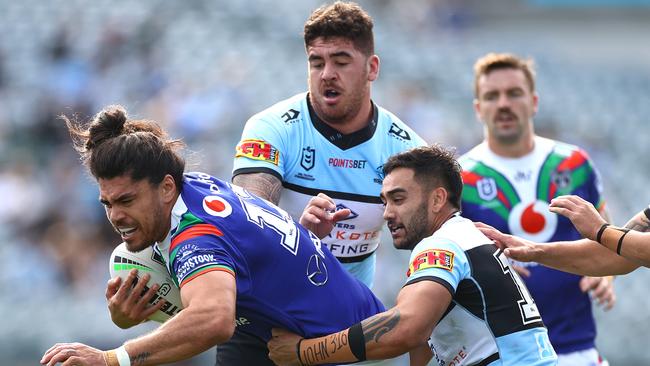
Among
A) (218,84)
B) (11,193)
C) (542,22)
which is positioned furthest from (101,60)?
(542,22)

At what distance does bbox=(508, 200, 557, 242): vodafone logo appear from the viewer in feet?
27.9

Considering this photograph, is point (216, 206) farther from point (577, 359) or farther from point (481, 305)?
point (577, 359)

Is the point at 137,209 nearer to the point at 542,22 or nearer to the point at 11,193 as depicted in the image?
the point at 11,193

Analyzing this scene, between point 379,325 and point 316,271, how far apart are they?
1.70 feet

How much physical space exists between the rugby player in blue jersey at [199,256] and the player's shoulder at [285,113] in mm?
1091

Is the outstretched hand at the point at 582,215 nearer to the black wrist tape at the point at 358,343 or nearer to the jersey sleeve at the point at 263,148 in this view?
the black wrist tape at the point at 358,343

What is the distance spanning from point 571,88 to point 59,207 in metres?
10.1

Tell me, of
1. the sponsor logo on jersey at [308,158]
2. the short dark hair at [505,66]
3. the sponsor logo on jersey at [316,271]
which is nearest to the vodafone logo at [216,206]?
the sponsor logo on jersey at [316,271]

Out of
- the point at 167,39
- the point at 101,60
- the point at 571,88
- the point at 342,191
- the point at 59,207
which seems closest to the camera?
the point at 342,191

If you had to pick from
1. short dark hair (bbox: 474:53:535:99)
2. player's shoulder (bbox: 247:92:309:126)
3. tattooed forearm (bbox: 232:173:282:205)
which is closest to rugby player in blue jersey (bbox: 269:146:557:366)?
tattooed forearm (bbox: 232:173:282:205)

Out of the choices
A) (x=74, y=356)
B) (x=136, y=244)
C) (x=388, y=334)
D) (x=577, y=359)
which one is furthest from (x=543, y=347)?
(x=74, y=356)

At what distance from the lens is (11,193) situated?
48.8ft

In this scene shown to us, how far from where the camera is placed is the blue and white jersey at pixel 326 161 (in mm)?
7102

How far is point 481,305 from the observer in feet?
19.6
